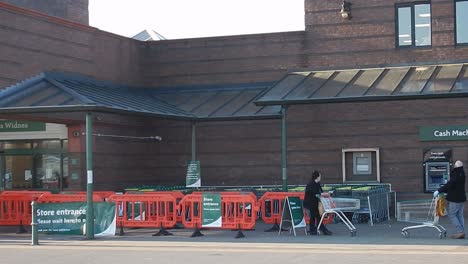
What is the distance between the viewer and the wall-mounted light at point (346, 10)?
26347 millimetres

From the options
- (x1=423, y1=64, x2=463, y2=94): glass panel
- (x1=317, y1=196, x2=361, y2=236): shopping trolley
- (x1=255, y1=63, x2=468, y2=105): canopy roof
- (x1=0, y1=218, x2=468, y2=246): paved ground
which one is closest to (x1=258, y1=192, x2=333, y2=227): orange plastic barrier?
(x1=0, y1=218, x2=468, y2=246): paved ground

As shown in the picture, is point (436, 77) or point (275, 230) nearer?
point (275, 230)

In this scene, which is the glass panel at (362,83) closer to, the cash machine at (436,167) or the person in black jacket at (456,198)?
the cash machine at (436,167)

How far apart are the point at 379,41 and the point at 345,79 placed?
2.41 metres

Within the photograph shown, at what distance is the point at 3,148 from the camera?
2558 cm

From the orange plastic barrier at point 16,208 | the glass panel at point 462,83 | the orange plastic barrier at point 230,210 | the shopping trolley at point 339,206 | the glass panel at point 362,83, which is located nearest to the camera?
the shopping trolley at point 339,206

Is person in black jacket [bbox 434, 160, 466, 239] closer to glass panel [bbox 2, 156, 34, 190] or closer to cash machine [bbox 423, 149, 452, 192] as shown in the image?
cash machine [bbox 423, 149, 452, 192]

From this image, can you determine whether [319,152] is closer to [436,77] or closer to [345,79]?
[345,79]

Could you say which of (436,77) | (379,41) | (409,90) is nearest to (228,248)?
(409,90)

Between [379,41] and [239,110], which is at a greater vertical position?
[379,41]

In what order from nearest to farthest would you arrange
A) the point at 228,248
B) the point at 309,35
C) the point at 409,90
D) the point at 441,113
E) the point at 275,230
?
the point at 228,248 < the point at 275,230 < the point at 409,90 < the point at 441,113 < the point at 309,35

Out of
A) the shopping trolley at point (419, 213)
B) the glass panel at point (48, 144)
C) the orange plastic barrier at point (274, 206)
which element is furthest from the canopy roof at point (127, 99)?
the shopping trolley at point (419, 213)

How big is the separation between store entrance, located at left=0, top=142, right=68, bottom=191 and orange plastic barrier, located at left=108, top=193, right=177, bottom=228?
5.13 metres

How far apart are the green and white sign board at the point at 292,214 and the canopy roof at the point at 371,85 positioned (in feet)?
15.0
